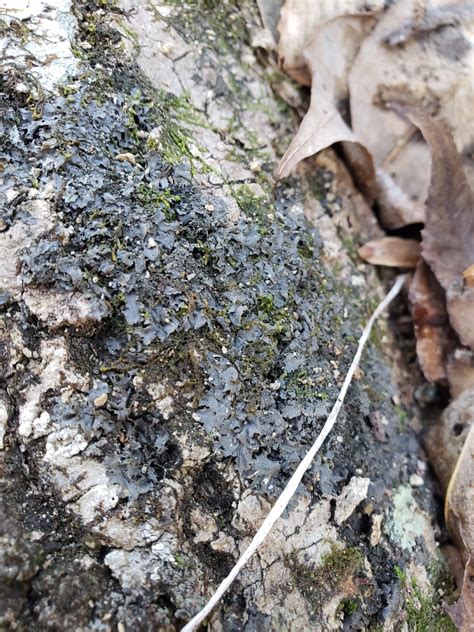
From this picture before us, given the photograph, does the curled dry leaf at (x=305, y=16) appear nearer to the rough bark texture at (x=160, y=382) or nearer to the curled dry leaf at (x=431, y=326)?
the rough bark texture at (x=160, y=382)

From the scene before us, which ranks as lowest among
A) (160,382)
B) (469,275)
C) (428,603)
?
(428,603)

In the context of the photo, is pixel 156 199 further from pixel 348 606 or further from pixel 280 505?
pixel 348 606

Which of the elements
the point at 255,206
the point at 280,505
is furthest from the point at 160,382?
the point at 255,206

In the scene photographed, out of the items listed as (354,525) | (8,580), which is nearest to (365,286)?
(354,525)

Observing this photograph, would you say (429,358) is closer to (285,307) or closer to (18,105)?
(285,307)

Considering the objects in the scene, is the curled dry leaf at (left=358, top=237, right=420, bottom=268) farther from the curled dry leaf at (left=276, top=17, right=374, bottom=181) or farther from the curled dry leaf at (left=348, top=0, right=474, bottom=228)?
the curled dry leaf at (left=276, top=17, right=374, bottom=181)

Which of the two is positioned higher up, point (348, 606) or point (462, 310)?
point (462, 310)

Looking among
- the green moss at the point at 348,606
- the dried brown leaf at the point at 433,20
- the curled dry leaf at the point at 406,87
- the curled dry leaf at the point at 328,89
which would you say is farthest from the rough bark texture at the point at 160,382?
the dried brown leaf at the point at 433,20
